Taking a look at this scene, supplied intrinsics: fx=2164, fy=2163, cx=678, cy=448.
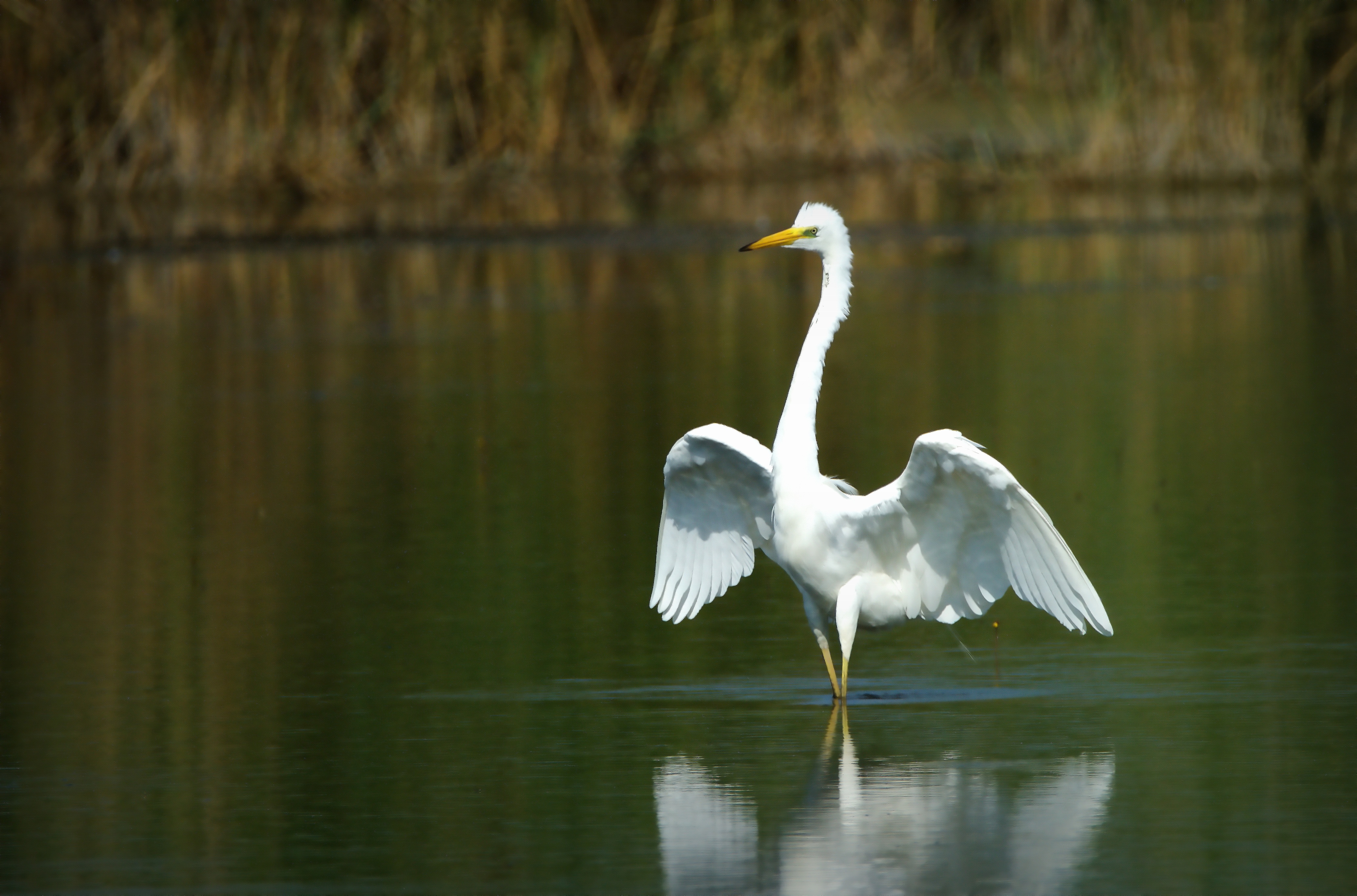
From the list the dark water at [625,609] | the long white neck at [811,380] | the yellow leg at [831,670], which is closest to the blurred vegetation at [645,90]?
the dark water at [625,609]

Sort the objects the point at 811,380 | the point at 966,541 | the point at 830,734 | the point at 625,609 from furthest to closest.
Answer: the point at 625,609
the point at 811,380
the point at 966,541
the point at 830,734

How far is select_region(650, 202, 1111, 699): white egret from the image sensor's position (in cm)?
584

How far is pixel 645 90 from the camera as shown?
2244 centimetres

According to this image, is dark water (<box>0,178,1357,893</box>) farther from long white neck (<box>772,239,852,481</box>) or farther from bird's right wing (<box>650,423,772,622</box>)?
long white neck (<box>772,239,852,481</box>)

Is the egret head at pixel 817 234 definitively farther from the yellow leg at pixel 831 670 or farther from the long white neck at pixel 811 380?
the yellow leg at pixel 831 670

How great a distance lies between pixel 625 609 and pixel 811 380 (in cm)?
134

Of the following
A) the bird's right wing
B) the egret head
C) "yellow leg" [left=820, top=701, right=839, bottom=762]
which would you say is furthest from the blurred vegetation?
"yellow leg" [left=820, top=701, right=839, bottom=762]

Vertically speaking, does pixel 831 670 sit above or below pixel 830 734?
above

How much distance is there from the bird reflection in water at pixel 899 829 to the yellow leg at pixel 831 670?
49 cm

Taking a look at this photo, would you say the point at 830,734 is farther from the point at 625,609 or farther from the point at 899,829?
the point at 625,609

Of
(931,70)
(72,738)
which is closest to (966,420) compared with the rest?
(72,738)

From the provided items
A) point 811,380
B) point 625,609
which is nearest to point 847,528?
point 811,380

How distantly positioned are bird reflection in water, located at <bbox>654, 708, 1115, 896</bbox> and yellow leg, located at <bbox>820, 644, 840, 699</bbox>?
0.49m

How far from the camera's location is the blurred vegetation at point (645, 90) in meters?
18.6
